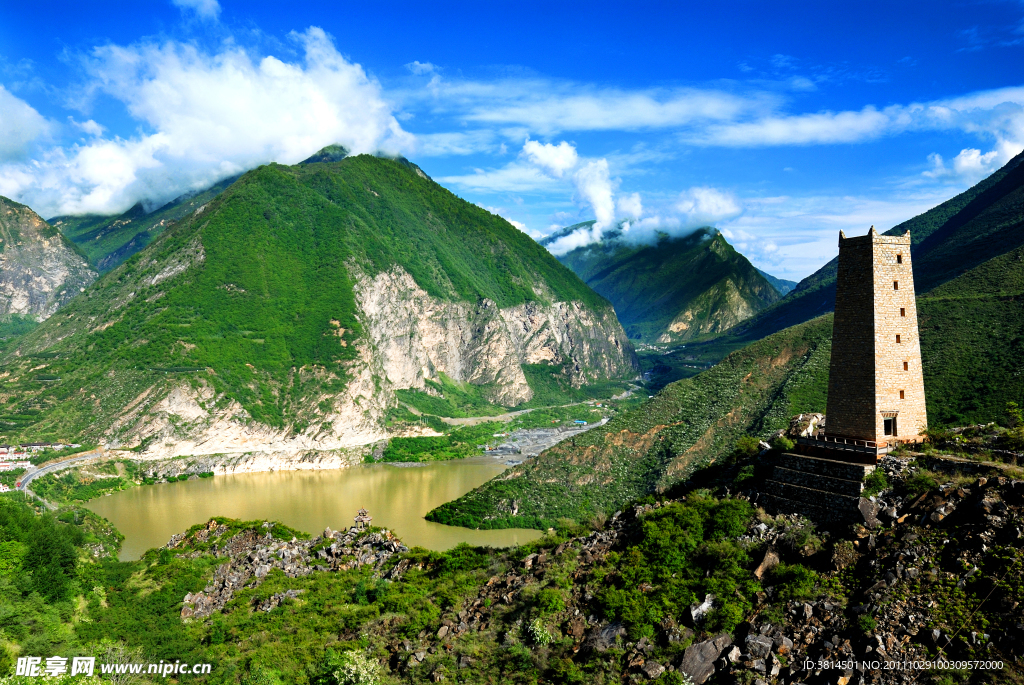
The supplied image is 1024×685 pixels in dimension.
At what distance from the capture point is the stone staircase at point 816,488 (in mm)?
26391

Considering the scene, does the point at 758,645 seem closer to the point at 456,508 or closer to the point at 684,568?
the point at 684,568

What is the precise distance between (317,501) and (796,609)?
93.3 metres

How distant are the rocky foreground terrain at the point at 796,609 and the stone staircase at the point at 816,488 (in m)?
0.53

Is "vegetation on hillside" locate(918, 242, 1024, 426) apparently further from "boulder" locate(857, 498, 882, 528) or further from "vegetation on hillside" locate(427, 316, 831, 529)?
"boulder" locate(857, 498, 882, 528)

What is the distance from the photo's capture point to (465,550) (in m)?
50.0

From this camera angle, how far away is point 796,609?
23641mm

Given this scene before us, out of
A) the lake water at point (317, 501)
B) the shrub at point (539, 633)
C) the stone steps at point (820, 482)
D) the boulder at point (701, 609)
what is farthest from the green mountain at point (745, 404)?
the shrub at point (539, 633)

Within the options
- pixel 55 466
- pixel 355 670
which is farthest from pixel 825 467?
pixel 55 466

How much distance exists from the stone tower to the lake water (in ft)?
174

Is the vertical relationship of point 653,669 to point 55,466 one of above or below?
above

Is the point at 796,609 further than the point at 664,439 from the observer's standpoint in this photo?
No

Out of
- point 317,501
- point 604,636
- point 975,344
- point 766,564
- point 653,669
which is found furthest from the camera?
point 317,501

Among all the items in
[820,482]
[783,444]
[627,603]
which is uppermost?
[783,444]

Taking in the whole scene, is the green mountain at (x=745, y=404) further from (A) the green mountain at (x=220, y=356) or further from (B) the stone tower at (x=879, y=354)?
(A) the green mountain at (x=220, y=356)
